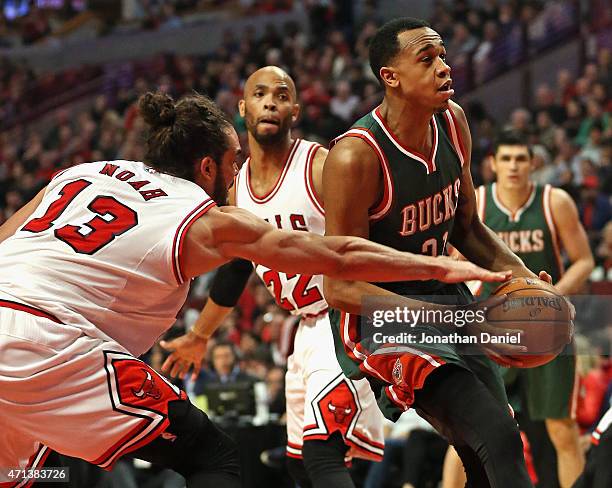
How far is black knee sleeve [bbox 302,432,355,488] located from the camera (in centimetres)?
521

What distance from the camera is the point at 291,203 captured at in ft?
19.2

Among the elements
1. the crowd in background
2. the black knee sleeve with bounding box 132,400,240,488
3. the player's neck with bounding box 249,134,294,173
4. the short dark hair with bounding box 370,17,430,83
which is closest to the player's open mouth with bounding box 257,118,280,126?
the player's neck with bounding box 249,134,294,173

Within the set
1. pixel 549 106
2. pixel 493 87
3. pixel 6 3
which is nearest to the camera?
pixel 549 106

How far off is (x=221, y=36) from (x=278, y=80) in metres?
18.4

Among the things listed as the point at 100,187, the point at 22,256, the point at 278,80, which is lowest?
the point at 22,256

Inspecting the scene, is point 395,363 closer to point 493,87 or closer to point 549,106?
point 549,106

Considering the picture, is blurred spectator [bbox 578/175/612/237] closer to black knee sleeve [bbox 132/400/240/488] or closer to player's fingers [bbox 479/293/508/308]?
player's fingers [bbox 479/293/508/308]

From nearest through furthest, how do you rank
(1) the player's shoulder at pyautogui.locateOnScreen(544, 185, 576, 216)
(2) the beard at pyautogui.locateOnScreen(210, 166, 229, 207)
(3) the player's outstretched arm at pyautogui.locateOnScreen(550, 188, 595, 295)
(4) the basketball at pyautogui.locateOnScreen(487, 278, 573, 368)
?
1. (4) the basketball at pyautogui.locateOnScreen(487, 278, 573, 368)
2. (2) the beard at pyautogui.locateOnScreen(210, 166, 229, 207)
3. (3) the player's outstretched arm at pyautogui.locateOnScreen(550, 188, 595, 295)
4. (1) the player's shoulder at pyautogui.locateOnScreen(544, 185, 576, 216)

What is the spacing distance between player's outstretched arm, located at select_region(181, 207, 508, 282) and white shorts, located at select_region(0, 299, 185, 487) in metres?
0.49

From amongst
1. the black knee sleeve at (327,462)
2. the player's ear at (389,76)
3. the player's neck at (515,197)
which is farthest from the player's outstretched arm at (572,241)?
the player's ear at (389,76)

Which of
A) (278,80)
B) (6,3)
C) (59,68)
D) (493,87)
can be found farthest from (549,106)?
(6,3)

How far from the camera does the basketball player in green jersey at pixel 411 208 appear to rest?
4184mm

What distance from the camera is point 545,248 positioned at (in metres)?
6.86

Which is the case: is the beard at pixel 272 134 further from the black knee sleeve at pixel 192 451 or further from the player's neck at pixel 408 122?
the black knee sleeve at pixel 192 451
